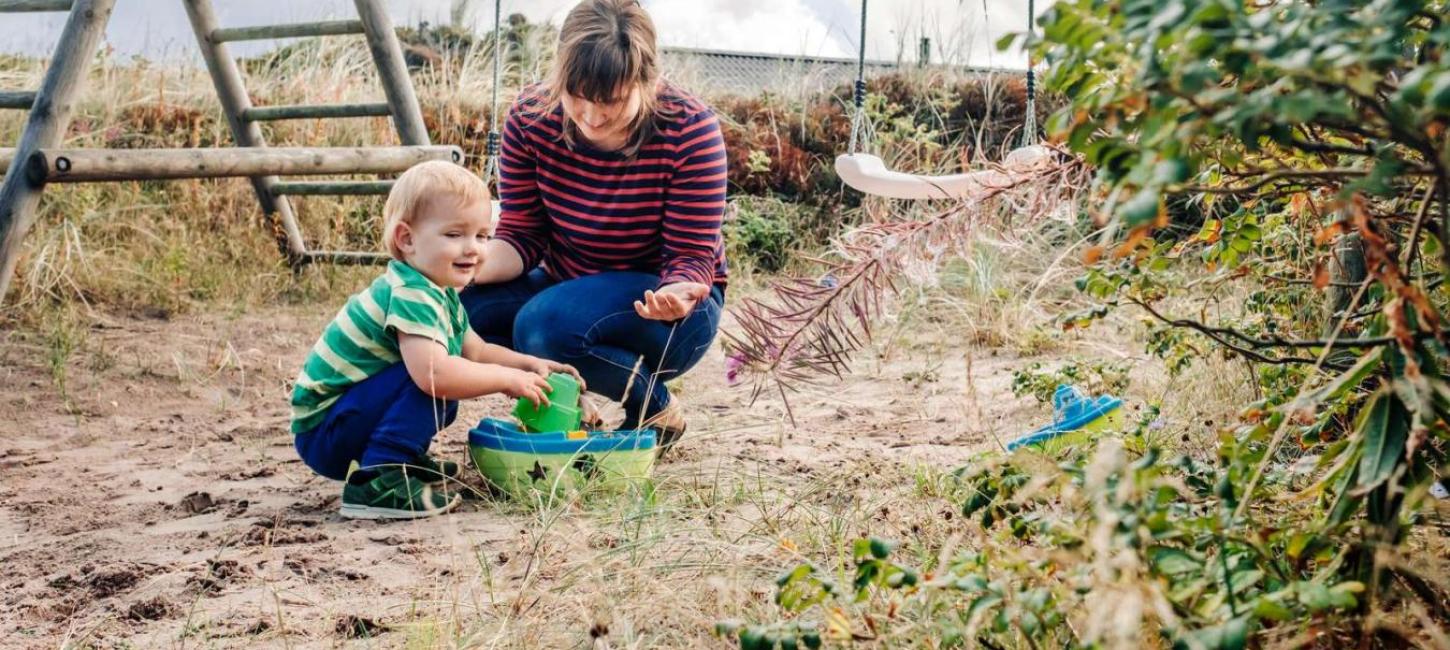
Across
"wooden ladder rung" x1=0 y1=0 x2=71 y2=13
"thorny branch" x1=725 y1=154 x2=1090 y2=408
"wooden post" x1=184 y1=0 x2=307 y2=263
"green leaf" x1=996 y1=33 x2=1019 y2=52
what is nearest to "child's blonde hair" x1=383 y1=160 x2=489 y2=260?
"thorny branch" x1=725 y1=154 x2=1090 y2=408

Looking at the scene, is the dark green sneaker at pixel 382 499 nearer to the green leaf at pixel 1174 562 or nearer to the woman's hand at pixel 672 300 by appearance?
the woman's hand at pixel 672 300

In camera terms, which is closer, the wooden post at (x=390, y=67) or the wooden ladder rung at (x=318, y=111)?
the wooden post at (x=390, y=67)

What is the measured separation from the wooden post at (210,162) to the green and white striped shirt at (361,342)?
1478mm

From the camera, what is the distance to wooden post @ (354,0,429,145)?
4926mm

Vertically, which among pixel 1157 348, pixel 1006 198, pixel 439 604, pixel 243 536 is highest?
pixel 1006 198

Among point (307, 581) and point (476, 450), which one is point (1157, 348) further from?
point (307, 581)

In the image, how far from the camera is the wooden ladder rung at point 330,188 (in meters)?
5.29

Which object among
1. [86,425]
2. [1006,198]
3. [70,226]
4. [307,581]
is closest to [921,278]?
[1006,198]

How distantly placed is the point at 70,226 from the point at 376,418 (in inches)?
155

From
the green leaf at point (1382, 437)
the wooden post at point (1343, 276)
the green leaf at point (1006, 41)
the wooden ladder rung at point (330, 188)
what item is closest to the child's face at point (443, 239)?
the wooden post at point (1343, 276)

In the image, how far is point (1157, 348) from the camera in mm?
2461

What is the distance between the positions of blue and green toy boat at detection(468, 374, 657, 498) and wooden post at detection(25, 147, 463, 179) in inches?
73.0

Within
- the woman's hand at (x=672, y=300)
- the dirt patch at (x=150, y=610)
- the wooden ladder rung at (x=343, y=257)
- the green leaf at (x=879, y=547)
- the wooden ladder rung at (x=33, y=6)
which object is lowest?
the wooden ladder rung at (x=343, y=257)

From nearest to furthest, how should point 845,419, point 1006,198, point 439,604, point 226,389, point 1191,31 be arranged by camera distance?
point 1191,31, point 1006,198, point 439,604, point 845,419, point 226,389
